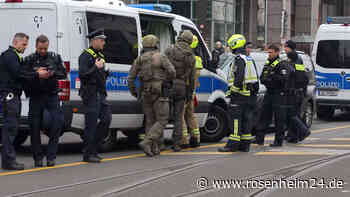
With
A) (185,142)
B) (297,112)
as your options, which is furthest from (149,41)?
(297,112)

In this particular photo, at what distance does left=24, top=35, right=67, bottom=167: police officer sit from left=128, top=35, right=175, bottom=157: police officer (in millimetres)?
1502

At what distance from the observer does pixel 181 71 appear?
10.9 meters

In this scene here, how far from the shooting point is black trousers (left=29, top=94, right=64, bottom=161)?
903 centimetres

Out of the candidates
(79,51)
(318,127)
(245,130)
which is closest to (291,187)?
(245,130)

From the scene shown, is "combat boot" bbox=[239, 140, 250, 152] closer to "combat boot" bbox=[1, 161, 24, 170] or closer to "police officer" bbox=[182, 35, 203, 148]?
"police officer" bbox=[182, 35, 203, 148]

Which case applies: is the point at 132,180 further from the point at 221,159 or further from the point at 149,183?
the point at 221,159

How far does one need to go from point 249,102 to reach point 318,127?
19.8 feet

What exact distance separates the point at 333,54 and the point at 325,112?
1.73 m

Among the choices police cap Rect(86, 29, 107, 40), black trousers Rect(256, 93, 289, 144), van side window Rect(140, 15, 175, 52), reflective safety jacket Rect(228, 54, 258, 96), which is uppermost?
van side window Rect(140, 15, 175, 52)

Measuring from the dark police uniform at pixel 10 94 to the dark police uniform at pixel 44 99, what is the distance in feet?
0.54

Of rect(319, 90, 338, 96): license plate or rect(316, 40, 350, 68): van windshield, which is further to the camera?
rect(316, 40, 350, 68): van windshield

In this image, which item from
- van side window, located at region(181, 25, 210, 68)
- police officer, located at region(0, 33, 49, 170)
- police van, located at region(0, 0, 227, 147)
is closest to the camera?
police officer, located at region(0, 33, 49, 170)

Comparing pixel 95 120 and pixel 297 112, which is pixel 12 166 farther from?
pixel 297 112

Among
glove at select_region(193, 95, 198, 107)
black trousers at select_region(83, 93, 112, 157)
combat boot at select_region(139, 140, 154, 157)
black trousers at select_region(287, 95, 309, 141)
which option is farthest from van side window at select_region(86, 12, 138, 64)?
black trousers at select_region(287, 95, 309, 141)
